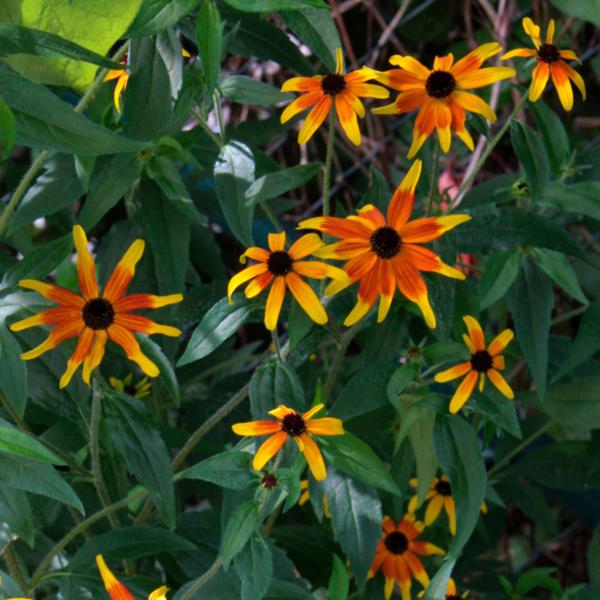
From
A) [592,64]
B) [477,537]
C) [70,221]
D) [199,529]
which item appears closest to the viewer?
[199,529]

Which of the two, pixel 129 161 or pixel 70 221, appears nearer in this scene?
pixel 129 161

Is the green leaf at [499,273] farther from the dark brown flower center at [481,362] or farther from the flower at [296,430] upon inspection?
the flower at [296,430]

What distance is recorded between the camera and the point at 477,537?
134 centimetres

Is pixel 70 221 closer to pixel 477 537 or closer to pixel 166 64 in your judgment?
pixel 166 64

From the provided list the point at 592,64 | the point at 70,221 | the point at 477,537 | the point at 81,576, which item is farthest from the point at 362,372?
the point at 592,64

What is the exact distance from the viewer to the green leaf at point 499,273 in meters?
0.89

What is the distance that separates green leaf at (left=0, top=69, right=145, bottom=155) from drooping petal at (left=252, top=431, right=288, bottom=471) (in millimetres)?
187

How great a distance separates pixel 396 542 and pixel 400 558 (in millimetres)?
14

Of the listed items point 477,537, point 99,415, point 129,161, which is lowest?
point 477,537

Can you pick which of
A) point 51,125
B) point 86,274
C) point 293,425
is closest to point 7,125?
point 51,125

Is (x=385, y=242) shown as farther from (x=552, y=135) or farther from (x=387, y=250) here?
(x=552, y=135)

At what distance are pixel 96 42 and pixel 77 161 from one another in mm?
88

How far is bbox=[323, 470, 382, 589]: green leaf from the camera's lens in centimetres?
85

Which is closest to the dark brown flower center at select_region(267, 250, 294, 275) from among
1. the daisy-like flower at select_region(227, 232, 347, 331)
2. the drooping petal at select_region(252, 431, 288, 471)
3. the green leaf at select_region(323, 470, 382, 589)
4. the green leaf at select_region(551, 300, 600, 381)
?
the daisy-like flower at select_region(227, 232, 347, 331)
